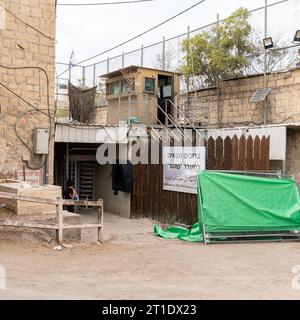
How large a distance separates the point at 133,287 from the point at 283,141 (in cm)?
770

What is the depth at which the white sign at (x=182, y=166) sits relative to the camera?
13055 mm

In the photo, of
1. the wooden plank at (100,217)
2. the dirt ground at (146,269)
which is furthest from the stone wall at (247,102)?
the wooden plank at (100,217)

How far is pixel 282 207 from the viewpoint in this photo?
10.8 m

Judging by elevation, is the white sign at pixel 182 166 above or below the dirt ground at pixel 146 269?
above

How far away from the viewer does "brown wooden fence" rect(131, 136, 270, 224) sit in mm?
11672

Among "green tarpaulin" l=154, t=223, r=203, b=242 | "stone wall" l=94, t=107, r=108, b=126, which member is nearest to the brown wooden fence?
"green tarpaulin" l=154, t=223, r=203, b=242

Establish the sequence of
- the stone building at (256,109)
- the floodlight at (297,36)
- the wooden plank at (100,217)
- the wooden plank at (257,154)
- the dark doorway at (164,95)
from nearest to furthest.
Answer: the wooden plank at (100,217) < the wooden plank at (257,154) < the stone building at (256,109) < the floodlight at (297,36) < the dark doorway at (164,95)

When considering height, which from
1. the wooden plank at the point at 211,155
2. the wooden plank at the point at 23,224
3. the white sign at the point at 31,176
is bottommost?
the wooden plank at the point at 23,224

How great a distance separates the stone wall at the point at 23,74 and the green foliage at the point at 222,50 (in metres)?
7.55

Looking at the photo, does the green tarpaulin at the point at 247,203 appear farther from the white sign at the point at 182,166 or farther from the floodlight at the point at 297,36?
the floodlight at the point at 297,36

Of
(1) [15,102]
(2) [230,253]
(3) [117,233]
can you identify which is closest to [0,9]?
(1) [15,102]

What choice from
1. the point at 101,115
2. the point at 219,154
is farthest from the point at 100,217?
the point at 101,115

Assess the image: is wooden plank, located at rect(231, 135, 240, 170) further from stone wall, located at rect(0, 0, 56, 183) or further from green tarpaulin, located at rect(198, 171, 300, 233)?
stone wall, located at rect(0, 0, 56, 183)
